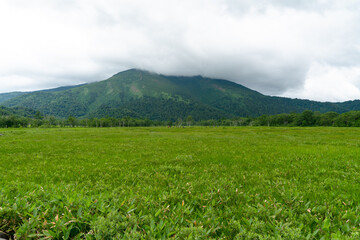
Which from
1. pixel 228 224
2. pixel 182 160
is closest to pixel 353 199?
pixel 228 224

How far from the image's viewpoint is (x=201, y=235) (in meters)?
3.02

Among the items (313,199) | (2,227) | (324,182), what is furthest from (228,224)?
(324,182)

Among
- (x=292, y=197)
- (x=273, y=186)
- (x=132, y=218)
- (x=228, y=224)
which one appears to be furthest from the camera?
(x=273, y=186)

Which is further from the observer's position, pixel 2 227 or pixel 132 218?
pixel 132 218

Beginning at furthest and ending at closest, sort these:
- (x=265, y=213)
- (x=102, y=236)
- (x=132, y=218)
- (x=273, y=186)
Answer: (x=273, y=186), (x=265, y=213), (x=132, y=218), (x=102, y=236)

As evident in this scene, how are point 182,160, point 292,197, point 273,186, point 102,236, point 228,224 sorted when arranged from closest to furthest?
point 102,236 → point 228,224 → point 292,197 → point 273,186 → point 182,160

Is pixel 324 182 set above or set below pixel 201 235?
below

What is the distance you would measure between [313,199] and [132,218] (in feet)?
18.1

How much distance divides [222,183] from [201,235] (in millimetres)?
3573

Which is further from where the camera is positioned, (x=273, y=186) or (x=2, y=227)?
(x=273, y=186)

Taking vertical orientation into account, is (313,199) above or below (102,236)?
below

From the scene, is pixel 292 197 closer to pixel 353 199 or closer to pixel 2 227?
pixel 353 199

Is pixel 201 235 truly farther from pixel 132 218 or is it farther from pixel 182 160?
pixel 182 160

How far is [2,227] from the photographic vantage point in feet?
10.5
